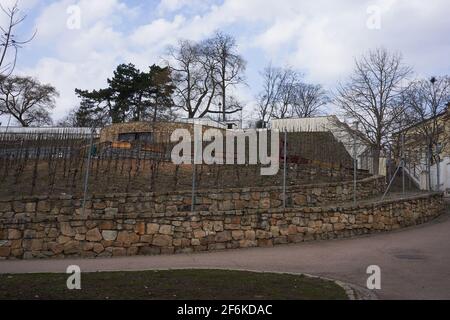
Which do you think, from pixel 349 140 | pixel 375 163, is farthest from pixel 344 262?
pixel 349 140

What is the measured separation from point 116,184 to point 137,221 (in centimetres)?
404

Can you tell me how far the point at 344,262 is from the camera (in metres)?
11.5

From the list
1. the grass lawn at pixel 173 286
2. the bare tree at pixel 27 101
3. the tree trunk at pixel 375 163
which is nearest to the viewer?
the grass lawn at pixel 173 286

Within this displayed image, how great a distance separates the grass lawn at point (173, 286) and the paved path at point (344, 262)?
1.16 metres

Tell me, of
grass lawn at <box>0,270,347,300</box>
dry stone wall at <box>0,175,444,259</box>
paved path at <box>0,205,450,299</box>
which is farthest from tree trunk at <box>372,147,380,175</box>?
grass lawn at <box>0,270,347,300</box>

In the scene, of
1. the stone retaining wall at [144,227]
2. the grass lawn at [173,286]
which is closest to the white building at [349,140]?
the stone retaining wall at [144,227]

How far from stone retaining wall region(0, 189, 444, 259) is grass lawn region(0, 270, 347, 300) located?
3.40 metres

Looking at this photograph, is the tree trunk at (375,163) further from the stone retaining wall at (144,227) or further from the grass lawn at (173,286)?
the grass lawn at (173,286)

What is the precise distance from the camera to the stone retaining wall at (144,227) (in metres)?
12.8

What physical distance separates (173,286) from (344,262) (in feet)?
16.8

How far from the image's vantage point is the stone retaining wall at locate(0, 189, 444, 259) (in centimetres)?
1275

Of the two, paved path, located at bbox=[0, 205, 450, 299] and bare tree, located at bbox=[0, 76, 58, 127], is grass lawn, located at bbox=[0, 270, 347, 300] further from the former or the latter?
bare tree, located at bbox=[0, 76, 58, 127]

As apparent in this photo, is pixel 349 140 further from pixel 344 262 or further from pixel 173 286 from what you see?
pixel 173 286
